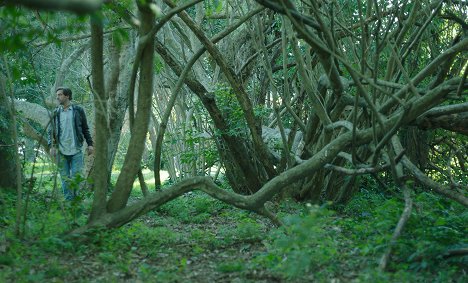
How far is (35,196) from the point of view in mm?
8086

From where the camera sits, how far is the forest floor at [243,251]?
16.1ft

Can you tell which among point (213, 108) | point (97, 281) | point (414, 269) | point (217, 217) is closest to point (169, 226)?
point (217, 217)

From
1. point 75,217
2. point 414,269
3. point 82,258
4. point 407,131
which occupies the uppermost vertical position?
point 407,131

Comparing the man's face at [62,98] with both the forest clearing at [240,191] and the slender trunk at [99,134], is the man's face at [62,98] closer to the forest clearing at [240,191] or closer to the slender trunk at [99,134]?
the forest clearing at [240,191]

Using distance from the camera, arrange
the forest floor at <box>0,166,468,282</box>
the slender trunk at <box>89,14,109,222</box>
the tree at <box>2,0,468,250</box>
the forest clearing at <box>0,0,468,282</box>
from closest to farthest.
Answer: the forest floor at <box>0,166,468,282</box> < the forest clearing at <box>0,0,468,282</box> < the slender trunk at <box>89,14,109,222</box> < the tree at <box>2,0,468,250</box>

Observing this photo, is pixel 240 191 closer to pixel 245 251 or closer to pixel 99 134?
pixel 245 251

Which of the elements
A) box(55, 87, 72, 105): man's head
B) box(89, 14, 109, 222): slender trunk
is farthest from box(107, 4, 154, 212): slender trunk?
box(55, 87, 72, 105): man's head

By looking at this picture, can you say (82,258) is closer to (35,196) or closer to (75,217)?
(75,217)

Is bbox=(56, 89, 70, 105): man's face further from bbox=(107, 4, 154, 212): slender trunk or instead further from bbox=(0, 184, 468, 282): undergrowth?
bbox=(107, 4, 154, 212): slender trunk

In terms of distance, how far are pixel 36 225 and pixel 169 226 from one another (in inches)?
81.9

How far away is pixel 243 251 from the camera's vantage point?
6.17m

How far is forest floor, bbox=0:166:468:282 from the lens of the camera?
492 cm

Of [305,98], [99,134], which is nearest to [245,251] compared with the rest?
[99,134]

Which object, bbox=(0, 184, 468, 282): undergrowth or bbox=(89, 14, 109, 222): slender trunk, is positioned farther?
bbox=(89, 14, 109, 222): slender trunk
